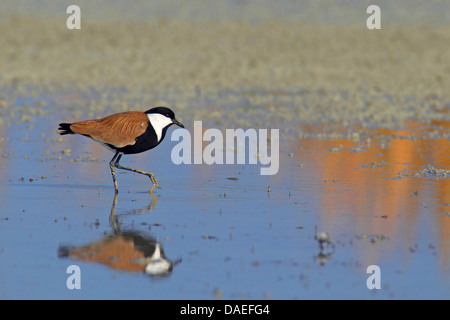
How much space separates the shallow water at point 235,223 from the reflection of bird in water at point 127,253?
84mm

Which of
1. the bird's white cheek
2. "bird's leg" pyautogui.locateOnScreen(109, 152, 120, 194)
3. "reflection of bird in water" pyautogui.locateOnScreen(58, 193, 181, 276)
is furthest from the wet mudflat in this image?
the bird's white cheek

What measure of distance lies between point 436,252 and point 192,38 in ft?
101

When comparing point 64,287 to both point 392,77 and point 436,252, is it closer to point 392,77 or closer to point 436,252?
point 436,252

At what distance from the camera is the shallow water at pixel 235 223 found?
7.51 m

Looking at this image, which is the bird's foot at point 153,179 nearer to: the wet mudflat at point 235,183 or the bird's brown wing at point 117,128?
the wet mudflat at point 235,183

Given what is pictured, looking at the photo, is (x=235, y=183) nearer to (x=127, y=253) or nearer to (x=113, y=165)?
(x=113, y=165)

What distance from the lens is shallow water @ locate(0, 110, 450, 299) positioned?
7.51 m

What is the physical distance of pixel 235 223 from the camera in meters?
9.76

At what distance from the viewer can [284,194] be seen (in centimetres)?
1161

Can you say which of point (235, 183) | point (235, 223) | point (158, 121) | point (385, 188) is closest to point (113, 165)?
point (158, 121)

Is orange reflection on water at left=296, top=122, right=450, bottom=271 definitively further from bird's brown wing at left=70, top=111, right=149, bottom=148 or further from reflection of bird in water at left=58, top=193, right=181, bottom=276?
bird's brown wing at left=70, top=111, right=149, bottom=148

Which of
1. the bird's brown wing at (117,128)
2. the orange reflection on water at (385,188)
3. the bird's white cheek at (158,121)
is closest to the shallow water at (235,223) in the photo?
the orange reflection on water at (385,188)

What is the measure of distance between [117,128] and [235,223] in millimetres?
2922
